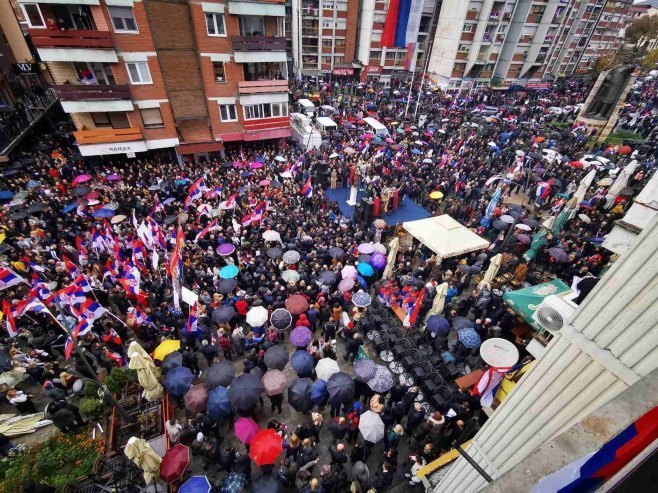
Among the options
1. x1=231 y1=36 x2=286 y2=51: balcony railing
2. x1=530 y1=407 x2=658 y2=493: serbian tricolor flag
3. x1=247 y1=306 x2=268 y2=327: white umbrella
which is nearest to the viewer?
x1=530 y1=407 x2=658 y2=493: serbian tricolor flag

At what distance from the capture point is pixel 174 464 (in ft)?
27.3

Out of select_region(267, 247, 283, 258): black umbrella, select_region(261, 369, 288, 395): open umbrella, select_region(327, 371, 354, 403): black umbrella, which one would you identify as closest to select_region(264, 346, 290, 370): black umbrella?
select_region(261, 369, 288, 395): open umbrella

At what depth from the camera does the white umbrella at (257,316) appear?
37.4 ft

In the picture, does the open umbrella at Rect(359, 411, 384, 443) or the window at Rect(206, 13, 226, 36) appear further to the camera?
the window at Rect(206, 13, 226, 36)

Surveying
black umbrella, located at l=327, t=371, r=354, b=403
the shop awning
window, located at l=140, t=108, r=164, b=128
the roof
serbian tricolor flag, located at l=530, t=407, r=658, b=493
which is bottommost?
black umbrella, located at l=327, t=371, r=354, b=403

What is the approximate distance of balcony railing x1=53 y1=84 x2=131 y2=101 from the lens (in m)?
20.4

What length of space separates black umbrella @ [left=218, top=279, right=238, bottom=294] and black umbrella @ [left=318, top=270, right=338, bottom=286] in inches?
135

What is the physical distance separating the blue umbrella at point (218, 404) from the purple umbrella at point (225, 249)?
267 inches

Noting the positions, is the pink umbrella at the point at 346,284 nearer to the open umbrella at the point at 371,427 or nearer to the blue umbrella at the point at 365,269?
the blue umbrella at the point at 365,269

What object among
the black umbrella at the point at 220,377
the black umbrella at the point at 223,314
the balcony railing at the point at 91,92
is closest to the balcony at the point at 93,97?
the balcony railing at the point at 91,92

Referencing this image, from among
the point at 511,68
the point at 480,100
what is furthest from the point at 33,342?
the point at 511,68

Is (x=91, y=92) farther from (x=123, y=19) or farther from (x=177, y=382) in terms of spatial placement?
(x=177, y=382)

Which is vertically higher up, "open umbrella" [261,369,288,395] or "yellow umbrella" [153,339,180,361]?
"open umbrella" [261,369,288,395]

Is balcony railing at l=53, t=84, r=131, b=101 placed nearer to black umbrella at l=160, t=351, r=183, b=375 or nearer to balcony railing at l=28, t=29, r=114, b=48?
balcony railing at l=28, t=29, r=114, b=48
